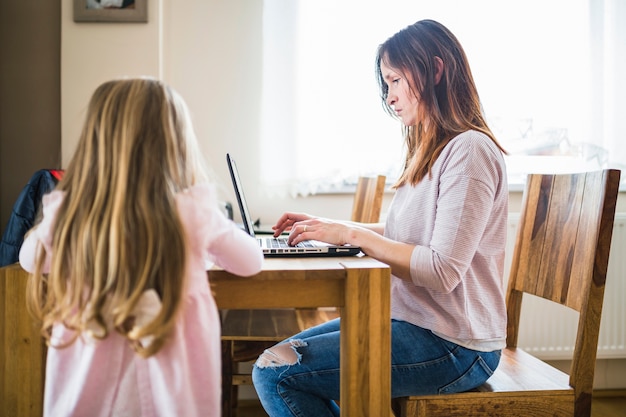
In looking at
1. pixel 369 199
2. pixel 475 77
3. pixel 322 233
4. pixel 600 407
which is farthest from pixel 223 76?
pixel 600 407

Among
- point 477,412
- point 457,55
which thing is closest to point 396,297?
point 477,412

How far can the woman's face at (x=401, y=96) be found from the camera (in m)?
1.37

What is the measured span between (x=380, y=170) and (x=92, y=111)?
5.91 ft

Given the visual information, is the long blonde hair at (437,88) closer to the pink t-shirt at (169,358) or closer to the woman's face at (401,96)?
the woman's face at (401,96)

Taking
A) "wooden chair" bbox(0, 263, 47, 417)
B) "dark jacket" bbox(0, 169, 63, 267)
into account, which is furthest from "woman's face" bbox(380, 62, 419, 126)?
"dark jacket" bbox(0, 169, 63, 267)

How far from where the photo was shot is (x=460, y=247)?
1.14m

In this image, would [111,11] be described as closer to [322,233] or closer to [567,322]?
[322,233]

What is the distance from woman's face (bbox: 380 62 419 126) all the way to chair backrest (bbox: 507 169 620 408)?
0.37 m

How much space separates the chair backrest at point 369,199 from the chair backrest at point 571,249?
0.49 metres

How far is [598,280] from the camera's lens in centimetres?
115

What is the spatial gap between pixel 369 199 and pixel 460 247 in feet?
2.87

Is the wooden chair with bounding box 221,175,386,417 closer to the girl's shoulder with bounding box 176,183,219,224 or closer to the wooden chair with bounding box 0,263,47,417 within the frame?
the wooden chair with bounding box 0,263,47,417

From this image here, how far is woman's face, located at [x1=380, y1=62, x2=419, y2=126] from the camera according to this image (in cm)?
137

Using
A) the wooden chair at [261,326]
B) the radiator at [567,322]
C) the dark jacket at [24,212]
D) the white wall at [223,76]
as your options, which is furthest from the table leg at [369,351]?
the radiator at [567,322]
